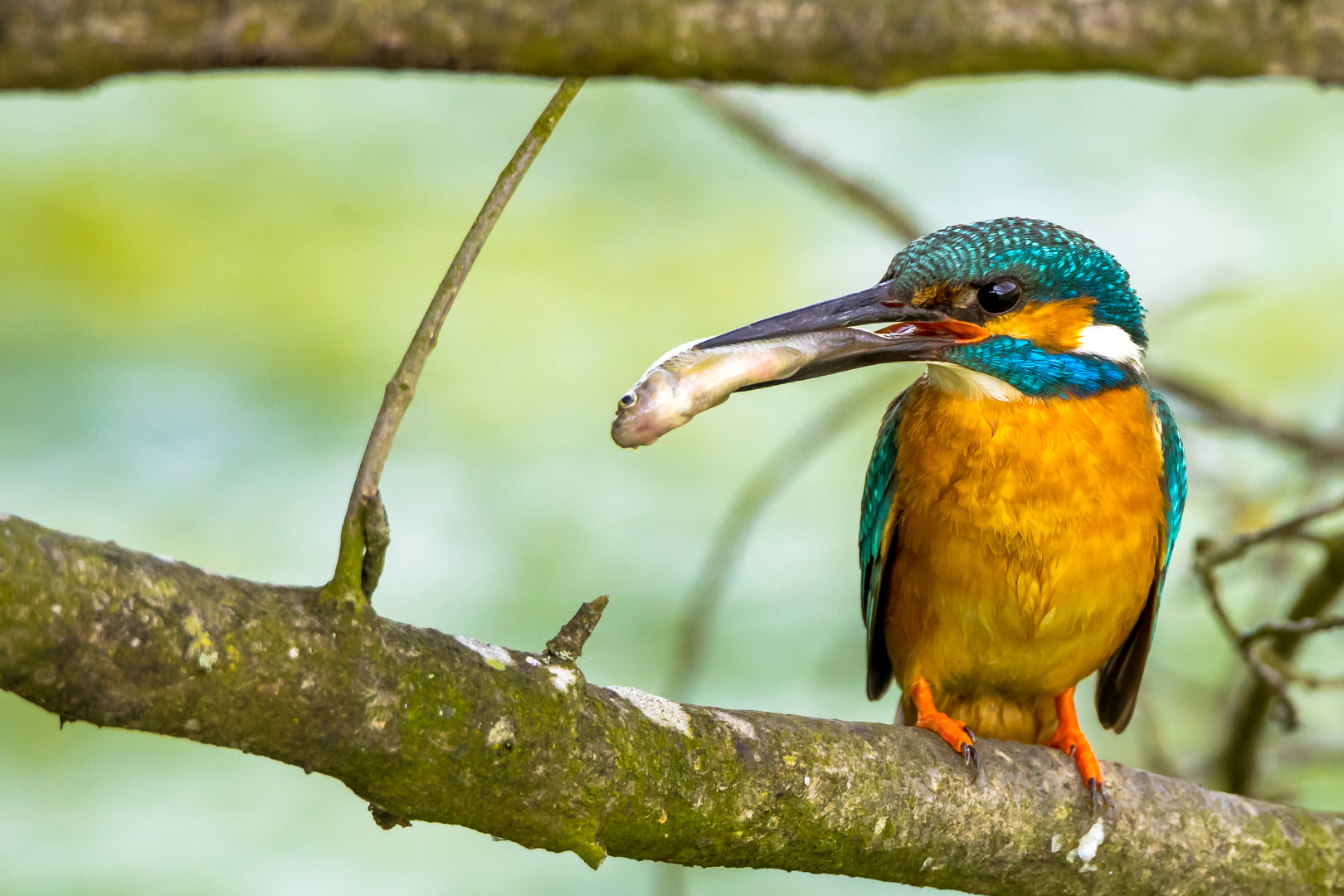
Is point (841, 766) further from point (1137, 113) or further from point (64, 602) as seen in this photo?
point (1137, 113)

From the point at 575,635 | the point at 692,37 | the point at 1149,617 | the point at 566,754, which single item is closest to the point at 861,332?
the point at 575,635

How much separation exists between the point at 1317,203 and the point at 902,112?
5.96 ft

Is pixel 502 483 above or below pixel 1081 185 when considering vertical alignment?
below

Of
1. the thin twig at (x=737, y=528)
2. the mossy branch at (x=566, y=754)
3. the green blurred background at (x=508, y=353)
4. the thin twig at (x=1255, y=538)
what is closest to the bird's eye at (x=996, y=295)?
the thin twig at (x=1255, y=538)

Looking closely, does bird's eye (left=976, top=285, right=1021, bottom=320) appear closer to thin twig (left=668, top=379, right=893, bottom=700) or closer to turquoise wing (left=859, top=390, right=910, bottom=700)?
turquoise wing (left=859, top=390, right=910, bottom=700)

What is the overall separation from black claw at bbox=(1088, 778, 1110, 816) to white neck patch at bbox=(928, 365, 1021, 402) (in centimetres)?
79

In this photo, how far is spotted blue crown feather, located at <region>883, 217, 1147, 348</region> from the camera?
8.85 feet

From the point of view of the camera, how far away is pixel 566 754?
1.83m

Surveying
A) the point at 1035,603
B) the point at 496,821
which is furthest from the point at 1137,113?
the point at 496,821

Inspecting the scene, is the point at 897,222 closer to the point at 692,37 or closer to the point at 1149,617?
the point at 1149,617

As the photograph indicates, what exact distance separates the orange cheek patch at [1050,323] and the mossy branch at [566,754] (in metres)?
0.82

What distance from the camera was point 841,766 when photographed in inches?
85.0

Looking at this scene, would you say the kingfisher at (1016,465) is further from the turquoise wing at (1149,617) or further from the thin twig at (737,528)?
the thin twig at (737,528)

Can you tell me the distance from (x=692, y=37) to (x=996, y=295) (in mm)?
1742
